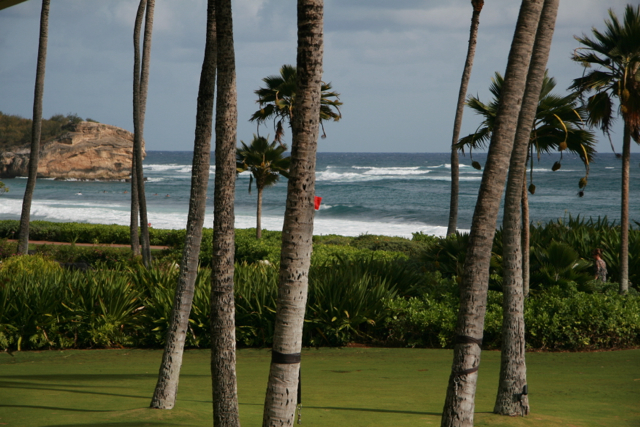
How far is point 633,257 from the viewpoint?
34.8 feet

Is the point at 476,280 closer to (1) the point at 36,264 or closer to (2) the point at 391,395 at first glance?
(2) the point at 391,395

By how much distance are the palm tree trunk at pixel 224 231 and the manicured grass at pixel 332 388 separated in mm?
619

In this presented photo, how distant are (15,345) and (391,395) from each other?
18.7ft

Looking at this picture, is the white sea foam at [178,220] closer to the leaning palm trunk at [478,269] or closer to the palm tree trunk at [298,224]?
the leaning palm trunk at [478,269]

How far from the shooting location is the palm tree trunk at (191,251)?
179 inches

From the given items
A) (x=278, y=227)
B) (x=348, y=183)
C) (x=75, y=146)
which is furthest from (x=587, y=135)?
(x=75, y=146)

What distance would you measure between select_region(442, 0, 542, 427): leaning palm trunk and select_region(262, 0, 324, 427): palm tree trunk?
124 centimetres

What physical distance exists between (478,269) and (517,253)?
1008 mm

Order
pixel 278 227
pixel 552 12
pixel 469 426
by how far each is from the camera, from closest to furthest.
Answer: pixel 469 426 → pixel 552 12 → pixel 278 227

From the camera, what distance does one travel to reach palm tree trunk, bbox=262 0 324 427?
2.96 m

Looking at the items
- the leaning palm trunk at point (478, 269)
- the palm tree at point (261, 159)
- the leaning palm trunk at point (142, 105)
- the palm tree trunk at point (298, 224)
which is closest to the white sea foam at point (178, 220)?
the palm tree at point (261, 159)

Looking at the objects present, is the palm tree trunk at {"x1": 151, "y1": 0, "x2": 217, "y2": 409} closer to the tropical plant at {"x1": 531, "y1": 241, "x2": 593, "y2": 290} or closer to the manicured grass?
the manicured grass

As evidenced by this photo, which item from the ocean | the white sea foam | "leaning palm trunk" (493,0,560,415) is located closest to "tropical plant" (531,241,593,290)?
"leaning palm trunk" (493,0,560,415)

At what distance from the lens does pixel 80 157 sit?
6850 cm
